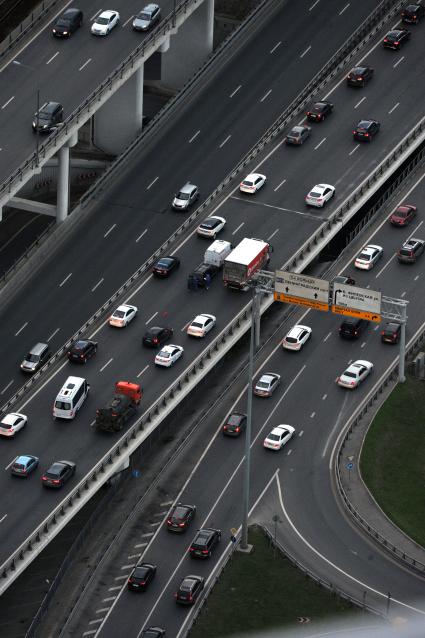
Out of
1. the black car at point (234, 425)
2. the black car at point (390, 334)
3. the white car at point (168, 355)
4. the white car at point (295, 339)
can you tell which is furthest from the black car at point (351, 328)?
the black car at point (234, 425)

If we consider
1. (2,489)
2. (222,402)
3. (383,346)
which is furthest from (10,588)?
(383,346)

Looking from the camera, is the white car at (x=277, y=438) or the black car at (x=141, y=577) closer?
the black car at (x=141, y=577)

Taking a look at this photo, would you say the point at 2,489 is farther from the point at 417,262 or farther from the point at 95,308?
the point at 417,262

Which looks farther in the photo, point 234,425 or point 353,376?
point 353,376

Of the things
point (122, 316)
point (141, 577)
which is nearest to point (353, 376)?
point (122, 316)

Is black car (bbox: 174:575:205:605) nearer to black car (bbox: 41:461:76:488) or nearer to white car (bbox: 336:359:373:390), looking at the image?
black car (bbox: 41:461:76:488)

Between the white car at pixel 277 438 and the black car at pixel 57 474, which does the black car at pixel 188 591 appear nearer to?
the black car at pixel 57 474

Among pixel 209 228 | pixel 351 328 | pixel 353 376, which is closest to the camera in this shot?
pixel 353 376

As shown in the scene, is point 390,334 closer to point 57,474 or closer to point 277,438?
point 277,438
